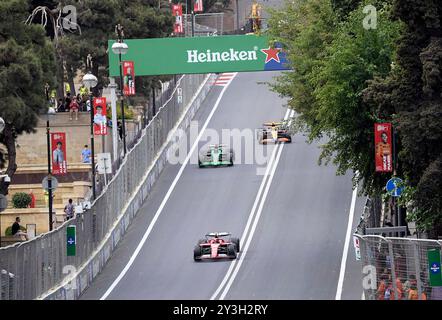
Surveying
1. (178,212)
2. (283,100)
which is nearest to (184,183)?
(178,212)

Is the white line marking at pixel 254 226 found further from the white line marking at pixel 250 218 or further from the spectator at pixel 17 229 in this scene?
the spectator at pixel 17 229

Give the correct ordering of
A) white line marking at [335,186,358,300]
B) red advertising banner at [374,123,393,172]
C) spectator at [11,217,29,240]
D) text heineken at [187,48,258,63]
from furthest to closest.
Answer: text heineken at [187,48,258,63], spectator at [11,217,29,240], white line marking at [335,186,358,300], red advertising banner at [374,123,393,172]

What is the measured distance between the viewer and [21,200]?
60031 mm

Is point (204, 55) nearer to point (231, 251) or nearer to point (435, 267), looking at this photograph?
point (231, 251)

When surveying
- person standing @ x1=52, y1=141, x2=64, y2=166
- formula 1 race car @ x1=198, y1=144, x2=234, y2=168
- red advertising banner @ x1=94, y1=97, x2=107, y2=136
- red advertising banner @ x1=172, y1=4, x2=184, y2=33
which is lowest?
formula 1 race car @ x1=198, y1=144, x2=234, y2=168

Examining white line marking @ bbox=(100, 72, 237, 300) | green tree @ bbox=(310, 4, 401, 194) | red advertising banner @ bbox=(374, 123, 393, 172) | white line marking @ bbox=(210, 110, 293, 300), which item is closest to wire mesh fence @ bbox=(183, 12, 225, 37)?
white line marking @ bbox=(100, 72, 237, 300)

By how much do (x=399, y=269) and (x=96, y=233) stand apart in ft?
62.8

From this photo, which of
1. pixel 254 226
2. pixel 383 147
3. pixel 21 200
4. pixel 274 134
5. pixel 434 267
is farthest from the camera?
pixel 274 134

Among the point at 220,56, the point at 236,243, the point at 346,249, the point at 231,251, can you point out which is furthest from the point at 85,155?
the point at 346,249

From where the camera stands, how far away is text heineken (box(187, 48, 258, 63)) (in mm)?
68625

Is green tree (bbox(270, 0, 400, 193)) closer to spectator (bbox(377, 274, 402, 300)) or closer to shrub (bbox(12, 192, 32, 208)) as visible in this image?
spectator (bbox(377, 274, 402, 300))

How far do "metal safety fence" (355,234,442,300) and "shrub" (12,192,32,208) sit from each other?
26.8 meters

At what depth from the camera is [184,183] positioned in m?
62.9

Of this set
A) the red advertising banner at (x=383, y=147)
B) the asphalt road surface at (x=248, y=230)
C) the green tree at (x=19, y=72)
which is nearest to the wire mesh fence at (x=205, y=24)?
the asphalt road surface at (x=248, y=230)
